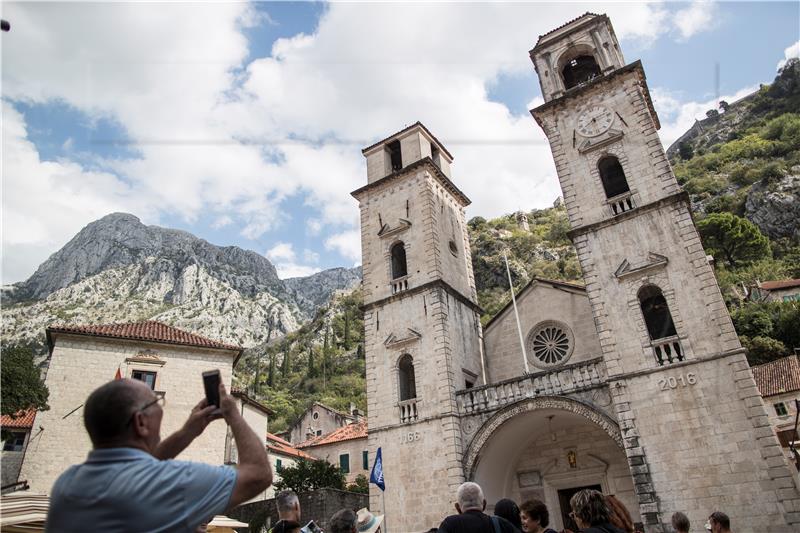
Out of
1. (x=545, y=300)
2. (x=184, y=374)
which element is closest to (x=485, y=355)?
(x=545, y=300)

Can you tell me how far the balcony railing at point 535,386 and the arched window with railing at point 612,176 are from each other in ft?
21.4

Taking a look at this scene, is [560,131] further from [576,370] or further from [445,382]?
[445,382]

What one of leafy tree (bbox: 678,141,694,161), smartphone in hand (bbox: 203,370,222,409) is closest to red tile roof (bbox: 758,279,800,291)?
leafy tree (bbox: 678,141,694,161)

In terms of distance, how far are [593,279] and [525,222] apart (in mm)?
81489

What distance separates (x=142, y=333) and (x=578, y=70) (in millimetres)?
21790

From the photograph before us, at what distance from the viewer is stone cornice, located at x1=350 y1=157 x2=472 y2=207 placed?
24.2 metres

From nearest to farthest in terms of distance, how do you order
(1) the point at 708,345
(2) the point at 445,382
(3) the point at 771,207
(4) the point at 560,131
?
(1) the point at 708,345 → (2) the point at 445,382 → (4) the point at 560,131 → (3) the point at 771,207

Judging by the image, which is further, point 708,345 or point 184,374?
point 184,374

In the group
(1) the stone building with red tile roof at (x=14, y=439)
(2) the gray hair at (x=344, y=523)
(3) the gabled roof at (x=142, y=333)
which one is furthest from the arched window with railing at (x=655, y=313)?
(1) the stone building with red tile roof at (x=14, y=439)

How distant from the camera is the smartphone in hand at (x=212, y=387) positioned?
2.35 meters

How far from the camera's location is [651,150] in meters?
18.8

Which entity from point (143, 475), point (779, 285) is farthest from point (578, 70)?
point (779, 285)

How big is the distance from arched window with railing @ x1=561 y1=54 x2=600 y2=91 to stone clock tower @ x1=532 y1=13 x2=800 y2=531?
26.1 inches

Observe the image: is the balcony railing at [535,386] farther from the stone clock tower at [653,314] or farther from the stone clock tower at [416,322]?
the stone clock tower at [653,314]
